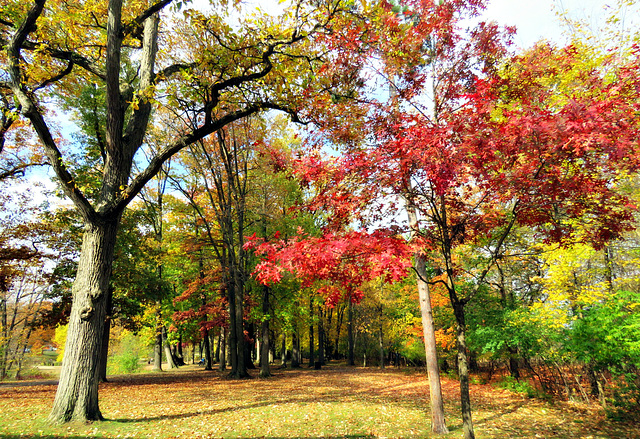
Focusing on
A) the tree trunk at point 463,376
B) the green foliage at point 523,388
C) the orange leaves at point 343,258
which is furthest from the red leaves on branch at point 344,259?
the green foliage at point 523,388

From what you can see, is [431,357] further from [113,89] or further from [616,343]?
[113,89]

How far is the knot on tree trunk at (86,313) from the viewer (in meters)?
6.09

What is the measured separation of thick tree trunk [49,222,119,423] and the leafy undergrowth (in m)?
0.34

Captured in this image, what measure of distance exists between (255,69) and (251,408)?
28.6 ft

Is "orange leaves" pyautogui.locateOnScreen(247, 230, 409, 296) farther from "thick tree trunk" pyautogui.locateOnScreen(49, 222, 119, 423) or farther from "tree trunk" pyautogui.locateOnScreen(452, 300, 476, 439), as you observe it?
"thick tree trunk" pyautogui.locateOnScreen(49, 222, 119, 423)

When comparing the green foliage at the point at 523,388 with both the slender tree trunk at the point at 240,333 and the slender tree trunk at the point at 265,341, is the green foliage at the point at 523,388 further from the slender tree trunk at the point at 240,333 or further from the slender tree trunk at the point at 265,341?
the slender tree trunk at the point at 240,333

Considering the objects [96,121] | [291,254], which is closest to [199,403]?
[291,254]

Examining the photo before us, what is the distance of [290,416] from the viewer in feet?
24.4

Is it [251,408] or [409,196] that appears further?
[251,408]

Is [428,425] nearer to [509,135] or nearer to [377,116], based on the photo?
[509,135]

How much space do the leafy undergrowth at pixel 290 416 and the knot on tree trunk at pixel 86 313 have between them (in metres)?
1.92

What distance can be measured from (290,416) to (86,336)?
495 cm

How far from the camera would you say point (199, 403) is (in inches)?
340

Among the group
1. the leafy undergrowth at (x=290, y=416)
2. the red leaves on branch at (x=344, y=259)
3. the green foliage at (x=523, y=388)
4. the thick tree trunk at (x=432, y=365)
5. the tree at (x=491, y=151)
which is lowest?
the green foliage at (x=523, y=388)
